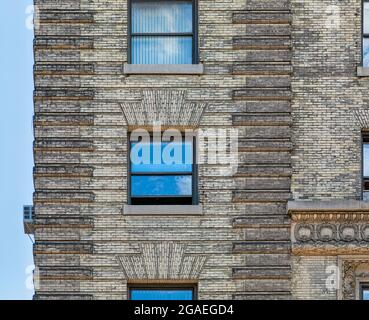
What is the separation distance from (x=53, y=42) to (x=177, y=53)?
2.46 m

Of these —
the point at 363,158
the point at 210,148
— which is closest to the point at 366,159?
the point at 363,158

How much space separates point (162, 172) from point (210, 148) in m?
1.09

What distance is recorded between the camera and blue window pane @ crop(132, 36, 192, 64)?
29.2 meters

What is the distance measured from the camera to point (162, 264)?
28.1 m

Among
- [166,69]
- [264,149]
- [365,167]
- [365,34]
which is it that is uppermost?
[365,34]

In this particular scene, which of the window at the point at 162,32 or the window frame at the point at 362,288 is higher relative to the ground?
the window at the point at 162,32

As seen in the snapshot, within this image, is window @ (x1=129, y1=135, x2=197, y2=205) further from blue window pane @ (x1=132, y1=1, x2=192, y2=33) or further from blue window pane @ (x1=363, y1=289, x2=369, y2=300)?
blue window pane @ (x1=363, y1=289, x2=369, y2=300)

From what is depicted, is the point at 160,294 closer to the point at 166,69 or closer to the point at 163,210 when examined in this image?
the point at 163,210

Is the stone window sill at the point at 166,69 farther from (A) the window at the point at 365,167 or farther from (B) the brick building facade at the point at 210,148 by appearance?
(A) the window at the point at 365,167

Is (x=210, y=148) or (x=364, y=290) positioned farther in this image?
(x=210, y=148)

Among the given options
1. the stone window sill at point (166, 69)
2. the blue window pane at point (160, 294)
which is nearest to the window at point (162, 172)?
the stone window sill at point (166, 69)

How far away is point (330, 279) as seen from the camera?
28.1m

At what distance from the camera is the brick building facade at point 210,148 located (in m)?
28.1

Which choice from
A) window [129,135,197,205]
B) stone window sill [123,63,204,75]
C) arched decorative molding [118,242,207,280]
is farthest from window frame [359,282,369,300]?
stone window sill [123,63,204,75]
